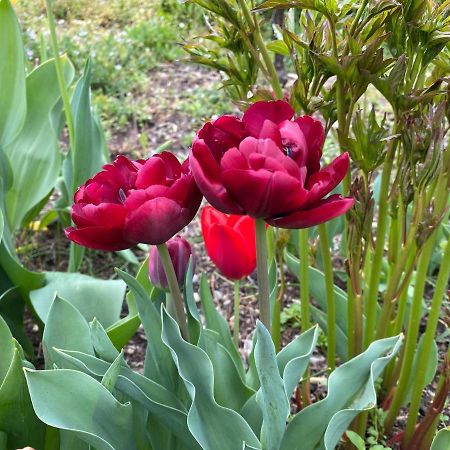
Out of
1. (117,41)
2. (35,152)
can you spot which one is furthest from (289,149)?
(117,41)

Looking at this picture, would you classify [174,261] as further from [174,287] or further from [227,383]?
[227,383]

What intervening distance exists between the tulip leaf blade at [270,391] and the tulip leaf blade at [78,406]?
7.7 inches

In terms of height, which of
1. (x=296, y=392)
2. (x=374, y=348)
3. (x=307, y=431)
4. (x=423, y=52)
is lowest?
(x=296, y=392)

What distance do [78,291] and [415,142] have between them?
803mm

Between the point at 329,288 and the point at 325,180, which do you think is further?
the point at 329,288

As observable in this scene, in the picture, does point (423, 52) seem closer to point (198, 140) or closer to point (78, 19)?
point (198, 140)

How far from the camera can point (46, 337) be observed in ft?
3.19

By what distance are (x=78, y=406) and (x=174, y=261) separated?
0.74 ft

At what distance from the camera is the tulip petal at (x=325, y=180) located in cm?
64

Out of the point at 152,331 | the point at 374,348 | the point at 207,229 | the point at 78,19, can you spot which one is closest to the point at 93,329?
the point at 152,331

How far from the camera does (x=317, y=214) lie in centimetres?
64

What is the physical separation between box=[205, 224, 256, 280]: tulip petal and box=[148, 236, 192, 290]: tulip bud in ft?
0.49

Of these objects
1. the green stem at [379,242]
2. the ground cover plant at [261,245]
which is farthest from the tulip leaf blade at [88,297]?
the green stem at [379,242]

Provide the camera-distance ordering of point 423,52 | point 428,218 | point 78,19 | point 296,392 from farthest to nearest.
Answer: point 78,19
point 296,392
point 428,218
point 423,52
